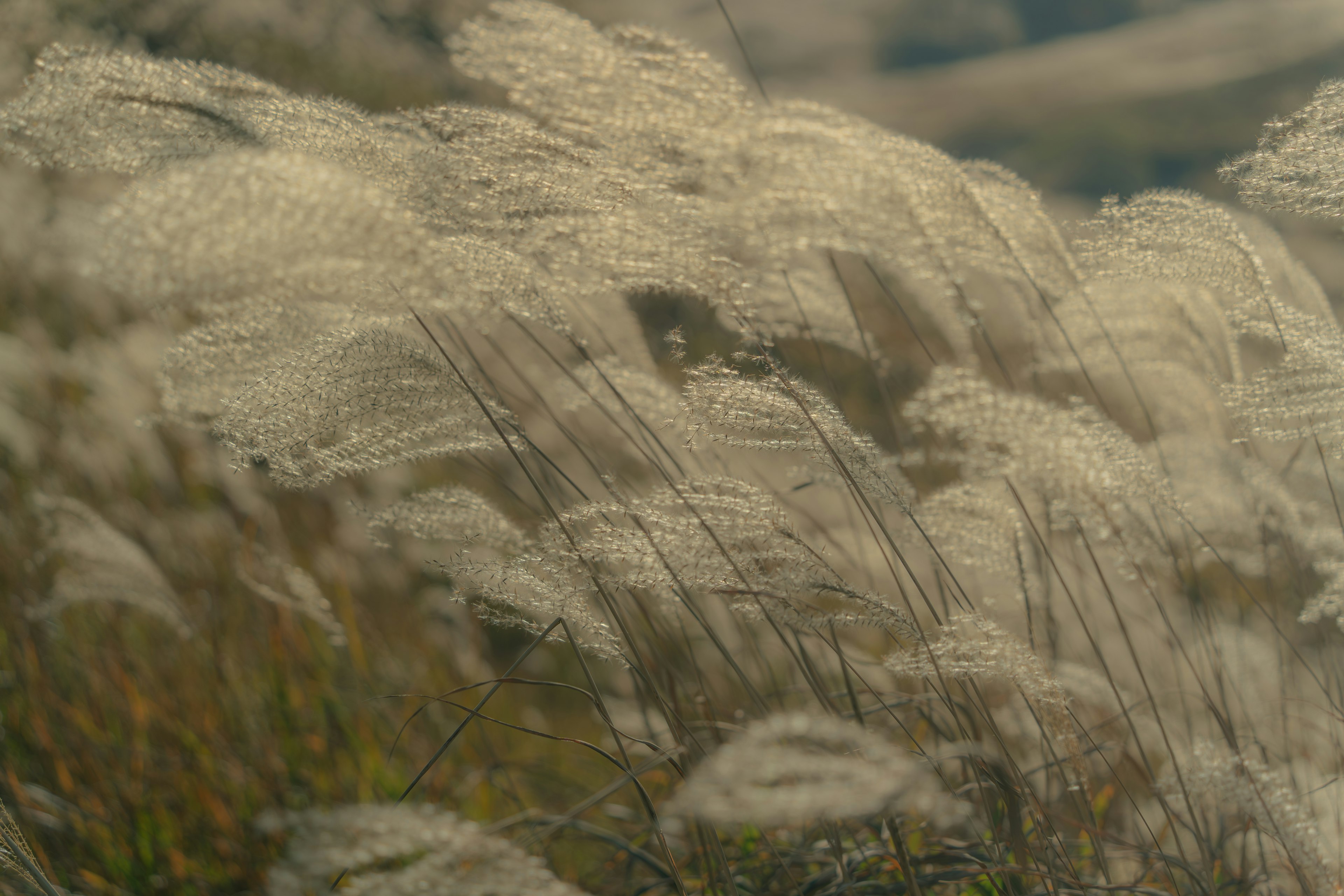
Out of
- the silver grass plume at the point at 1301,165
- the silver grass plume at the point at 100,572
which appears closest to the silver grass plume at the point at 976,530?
the silver grass plume at the point at 1301,165

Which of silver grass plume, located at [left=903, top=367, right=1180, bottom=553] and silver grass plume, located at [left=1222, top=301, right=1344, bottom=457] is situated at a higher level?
silver grass plume, located at [left=1222, top=301, right=1344, bottom=457]

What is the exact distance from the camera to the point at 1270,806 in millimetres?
1072

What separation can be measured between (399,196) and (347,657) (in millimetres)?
1816

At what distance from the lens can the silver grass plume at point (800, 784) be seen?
0.56m

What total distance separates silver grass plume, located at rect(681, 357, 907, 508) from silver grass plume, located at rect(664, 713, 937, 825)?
13.2 inches

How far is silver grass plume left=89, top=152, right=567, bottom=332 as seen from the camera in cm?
99

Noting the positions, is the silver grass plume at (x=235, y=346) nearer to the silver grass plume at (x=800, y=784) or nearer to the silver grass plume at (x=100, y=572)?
the silver grass plume at (x=800, y=784)

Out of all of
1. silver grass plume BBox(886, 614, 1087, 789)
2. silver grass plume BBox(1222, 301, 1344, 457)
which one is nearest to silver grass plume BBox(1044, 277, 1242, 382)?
silver grass plume BBox(1222, 301, 1344, 457)

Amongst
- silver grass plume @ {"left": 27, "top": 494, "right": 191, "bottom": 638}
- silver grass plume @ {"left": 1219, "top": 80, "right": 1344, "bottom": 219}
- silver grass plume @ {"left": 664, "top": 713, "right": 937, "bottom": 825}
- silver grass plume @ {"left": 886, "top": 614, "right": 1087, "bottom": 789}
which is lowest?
silver grass plume @ {"left": 27, "top": 494, "right": 191, "bottom": 638}

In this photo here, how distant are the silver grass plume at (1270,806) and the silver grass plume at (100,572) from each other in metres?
2.33

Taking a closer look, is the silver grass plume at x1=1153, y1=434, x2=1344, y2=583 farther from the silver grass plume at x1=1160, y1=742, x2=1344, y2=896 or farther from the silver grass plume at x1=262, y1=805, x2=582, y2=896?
the silver grass plume at x1=262, y1=805, x2=582, y2=896

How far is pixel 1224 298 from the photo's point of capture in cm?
162

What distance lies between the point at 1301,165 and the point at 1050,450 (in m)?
0.58

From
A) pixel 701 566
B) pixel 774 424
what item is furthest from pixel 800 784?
pixel 774 424
